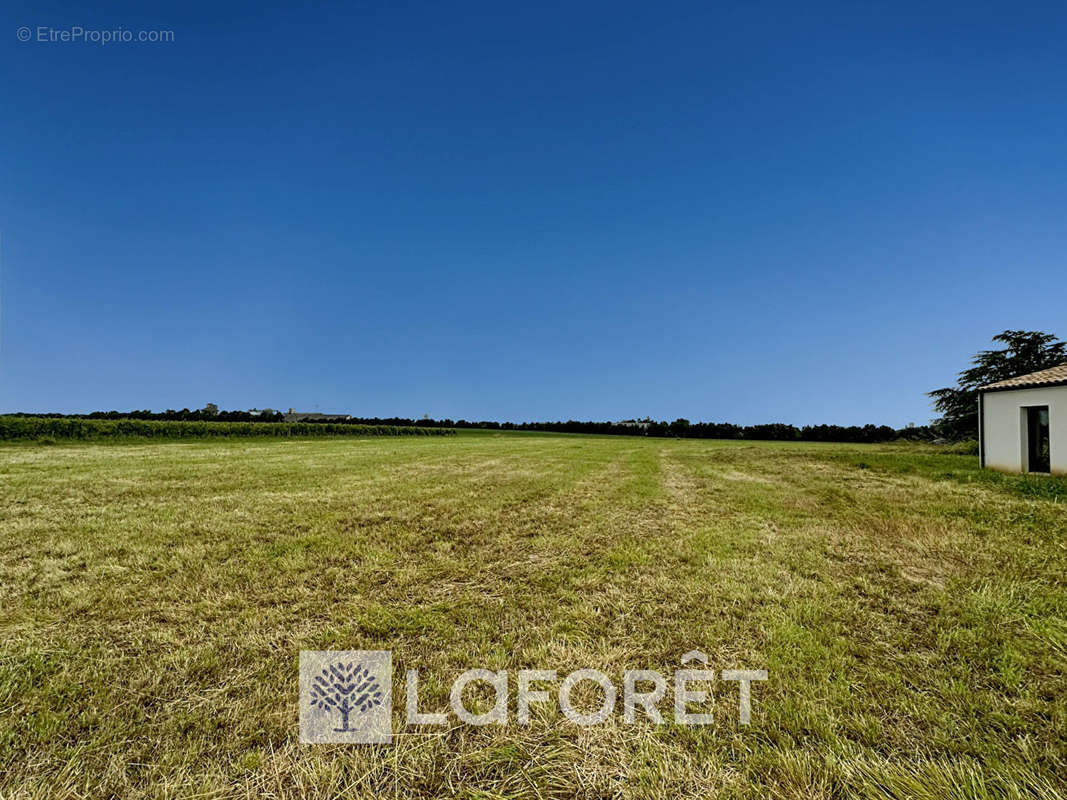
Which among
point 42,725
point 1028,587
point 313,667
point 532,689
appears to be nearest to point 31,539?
point 42,725

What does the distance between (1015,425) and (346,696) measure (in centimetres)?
2110

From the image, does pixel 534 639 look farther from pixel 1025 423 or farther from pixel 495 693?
pixel 1025 423

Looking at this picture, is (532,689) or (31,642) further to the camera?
(31,642)

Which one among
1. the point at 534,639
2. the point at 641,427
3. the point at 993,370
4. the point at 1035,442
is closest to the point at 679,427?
the point at 641,427

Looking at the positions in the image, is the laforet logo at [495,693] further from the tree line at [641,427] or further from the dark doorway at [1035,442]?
the tree line at [641,427]

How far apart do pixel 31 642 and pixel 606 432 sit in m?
81.0

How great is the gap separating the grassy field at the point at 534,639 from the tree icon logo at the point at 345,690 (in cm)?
17

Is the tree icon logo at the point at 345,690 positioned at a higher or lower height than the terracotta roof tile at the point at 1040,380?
lower

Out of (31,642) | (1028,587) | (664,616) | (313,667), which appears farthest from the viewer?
(1028,587)

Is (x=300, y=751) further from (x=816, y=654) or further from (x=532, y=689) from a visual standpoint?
(x=816, y=654)

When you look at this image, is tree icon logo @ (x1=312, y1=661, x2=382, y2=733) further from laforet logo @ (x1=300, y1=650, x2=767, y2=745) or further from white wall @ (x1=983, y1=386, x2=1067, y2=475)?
white wall @ (x1=983, y1=386, x2=1067, y2=475)

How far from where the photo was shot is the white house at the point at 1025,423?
43.3 feet

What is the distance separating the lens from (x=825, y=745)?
2.27 m

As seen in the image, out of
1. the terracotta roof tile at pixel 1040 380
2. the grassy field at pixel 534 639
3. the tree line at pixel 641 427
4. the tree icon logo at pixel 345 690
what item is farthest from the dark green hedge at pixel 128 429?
the terracotta roof tile at pixel 1040 380
